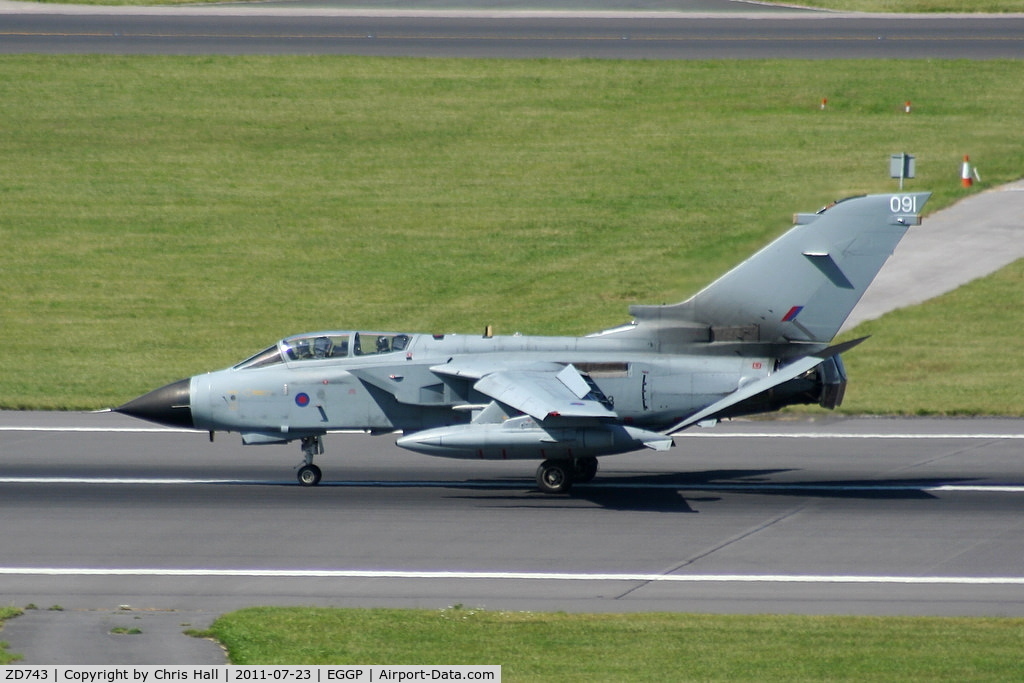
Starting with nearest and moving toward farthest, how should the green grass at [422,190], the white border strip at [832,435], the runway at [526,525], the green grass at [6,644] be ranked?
the green grass at [6,644]
the runway at [526,525]
the white border strip at [832,435]
the green grass at [422,190]

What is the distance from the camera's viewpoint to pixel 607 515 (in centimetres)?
2052

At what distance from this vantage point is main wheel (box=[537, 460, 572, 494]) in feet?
71.5

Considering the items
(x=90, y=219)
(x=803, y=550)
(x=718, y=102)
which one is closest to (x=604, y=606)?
(x=803, y=550)

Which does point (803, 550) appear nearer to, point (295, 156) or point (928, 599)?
point (928, 599)

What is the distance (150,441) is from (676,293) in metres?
10.9

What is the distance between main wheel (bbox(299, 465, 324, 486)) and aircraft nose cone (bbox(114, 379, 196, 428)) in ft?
6.36

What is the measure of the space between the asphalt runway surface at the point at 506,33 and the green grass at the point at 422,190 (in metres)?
1.22

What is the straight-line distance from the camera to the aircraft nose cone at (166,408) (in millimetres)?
22000

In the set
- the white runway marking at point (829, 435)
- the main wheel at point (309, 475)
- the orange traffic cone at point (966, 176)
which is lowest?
the main wheel at point (309, 475)

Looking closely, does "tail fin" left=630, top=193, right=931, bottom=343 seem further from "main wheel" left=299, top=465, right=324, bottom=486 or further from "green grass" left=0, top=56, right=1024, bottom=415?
"main wheel" left=299, top=465, right=324, bottom=486

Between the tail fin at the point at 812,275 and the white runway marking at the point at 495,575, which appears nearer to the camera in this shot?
the white runway marking at the point at 495,575

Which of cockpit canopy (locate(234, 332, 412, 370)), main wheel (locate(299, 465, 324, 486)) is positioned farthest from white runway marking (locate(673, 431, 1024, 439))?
main wheel (locate(299, 465, 324, 486))

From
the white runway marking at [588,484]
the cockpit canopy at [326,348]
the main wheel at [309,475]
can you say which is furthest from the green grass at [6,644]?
the cockpit canopy at [326,348]

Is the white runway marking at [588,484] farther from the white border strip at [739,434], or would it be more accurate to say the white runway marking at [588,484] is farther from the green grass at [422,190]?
the green grass at [422,190]
